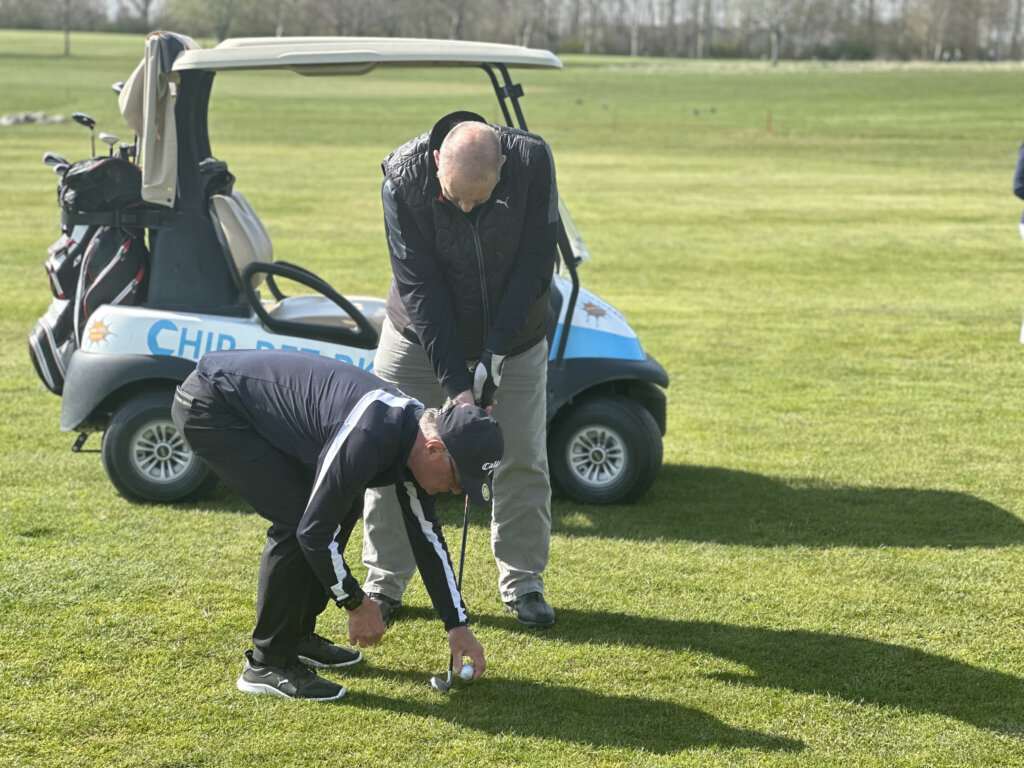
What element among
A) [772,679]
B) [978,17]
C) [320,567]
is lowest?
[772,679]

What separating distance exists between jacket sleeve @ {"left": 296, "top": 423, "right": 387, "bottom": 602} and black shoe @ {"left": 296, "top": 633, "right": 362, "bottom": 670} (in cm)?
69

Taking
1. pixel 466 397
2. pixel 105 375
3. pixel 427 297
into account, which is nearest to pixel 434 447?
pixel 466 397

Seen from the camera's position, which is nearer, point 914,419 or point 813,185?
point 914,419

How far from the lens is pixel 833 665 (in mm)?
4371

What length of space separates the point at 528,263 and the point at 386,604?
1380 millimetres

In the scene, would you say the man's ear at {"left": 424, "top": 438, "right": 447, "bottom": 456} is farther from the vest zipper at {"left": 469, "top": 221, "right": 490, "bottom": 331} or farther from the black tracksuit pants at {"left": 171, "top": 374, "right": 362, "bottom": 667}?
the vest zipper at {"left": 469, "top": 221, "right": 490, "bottom": 331}

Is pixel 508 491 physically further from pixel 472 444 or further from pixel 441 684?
pixel 472 444

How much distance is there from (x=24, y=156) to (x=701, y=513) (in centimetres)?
2481

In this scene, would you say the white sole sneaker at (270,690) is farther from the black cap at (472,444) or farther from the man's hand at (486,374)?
the man's hand at (486,374)

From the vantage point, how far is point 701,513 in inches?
237

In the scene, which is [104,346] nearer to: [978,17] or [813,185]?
[813,185]

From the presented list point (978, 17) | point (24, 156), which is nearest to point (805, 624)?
point (24, 156)

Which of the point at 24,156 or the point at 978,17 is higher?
the point at 978,17

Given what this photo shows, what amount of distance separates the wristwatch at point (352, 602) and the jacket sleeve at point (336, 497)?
0.06 feet
